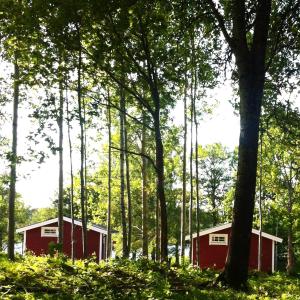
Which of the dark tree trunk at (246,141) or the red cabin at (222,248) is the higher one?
the dark tree trunk at (246,141)

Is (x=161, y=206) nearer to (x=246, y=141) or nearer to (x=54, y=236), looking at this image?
(x=246, y=141)

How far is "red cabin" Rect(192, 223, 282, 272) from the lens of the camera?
31109 mm

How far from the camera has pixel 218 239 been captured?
32.3 metres

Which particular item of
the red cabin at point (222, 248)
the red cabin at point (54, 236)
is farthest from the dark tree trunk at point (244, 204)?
the red cabin at point (54, 236)

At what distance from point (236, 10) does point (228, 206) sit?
87.0 ft

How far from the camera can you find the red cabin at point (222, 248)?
3111 centimetres

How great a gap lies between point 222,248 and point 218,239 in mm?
711

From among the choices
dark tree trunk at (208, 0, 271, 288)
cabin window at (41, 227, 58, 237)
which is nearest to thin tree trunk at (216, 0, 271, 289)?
dark tree trunk at (208, 0, 271, 288)

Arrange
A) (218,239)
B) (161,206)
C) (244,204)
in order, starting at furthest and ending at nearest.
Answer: (218,239), (161,206), (244,204)

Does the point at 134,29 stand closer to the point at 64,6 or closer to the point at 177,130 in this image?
the point at 64,6

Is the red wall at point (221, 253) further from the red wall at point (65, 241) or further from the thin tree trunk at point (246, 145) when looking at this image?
the thin tree trunk at point (246, 145)

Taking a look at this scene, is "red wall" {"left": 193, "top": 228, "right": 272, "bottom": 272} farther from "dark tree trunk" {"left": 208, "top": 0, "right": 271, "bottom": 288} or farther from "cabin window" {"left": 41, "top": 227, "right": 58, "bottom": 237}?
"dark tree trunk" {"left": 208, "top": 0, "right": 271, "bottom": 288}

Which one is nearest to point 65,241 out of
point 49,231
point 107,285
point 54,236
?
point 54,236

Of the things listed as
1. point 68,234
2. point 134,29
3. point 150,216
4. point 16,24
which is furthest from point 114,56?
point 150,216
